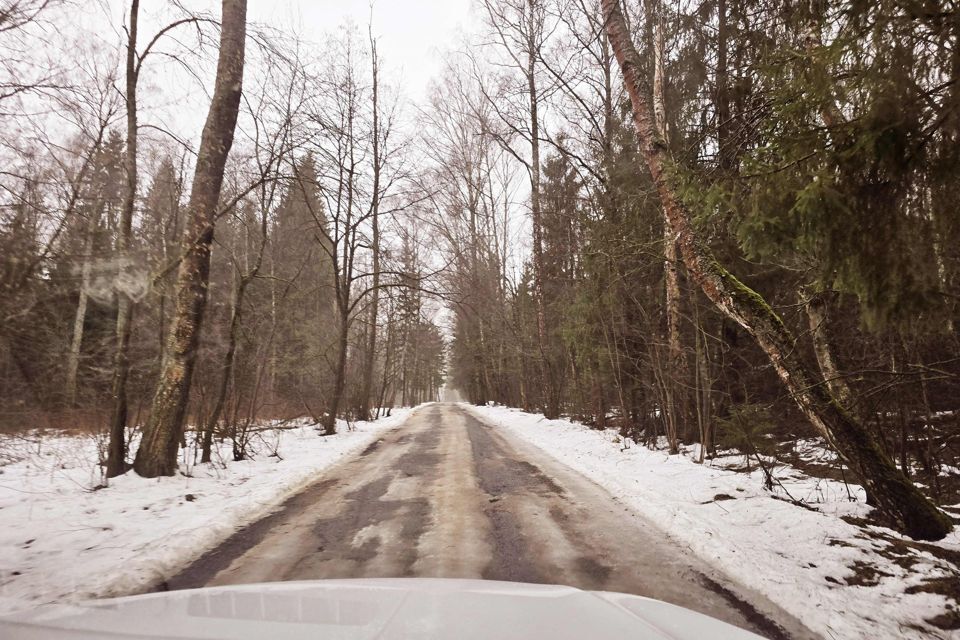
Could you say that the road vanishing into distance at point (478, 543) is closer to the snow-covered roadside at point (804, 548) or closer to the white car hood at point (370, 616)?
the snow-covered roadside at point (804, 548)

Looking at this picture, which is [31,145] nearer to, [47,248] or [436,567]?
[47,248]

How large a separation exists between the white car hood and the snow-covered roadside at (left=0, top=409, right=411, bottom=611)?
181 cm

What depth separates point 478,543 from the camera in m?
4.10

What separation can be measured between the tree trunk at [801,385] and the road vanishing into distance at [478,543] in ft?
5.94

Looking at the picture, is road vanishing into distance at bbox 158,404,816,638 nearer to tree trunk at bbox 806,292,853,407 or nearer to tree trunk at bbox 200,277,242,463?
tree trunk at bbox 806,292,853,407

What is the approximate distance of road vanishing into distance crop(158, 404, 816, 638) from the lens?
330 centimetres

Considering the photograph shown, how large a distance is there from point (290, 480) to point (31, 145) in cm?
551

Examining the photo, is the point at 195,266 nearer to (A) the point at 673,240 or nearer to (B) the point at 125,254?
(B) the point at 125,254

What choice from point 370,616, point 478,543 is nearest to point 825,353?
point 478,543

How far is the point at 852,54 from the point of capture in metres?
3.19

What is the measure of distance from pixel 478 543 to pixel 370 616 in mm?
2434

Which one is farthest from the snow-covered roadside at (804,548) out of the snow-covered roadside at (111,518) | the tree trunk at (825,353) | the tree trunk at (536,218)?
the tree trunk at (536,218)

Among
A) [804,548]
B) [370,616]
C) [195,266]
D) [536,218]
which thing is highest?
[536,218]

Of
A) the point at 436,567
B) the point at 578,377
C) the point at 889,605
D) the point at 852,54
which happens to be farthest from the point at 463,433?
the point at 852,54
